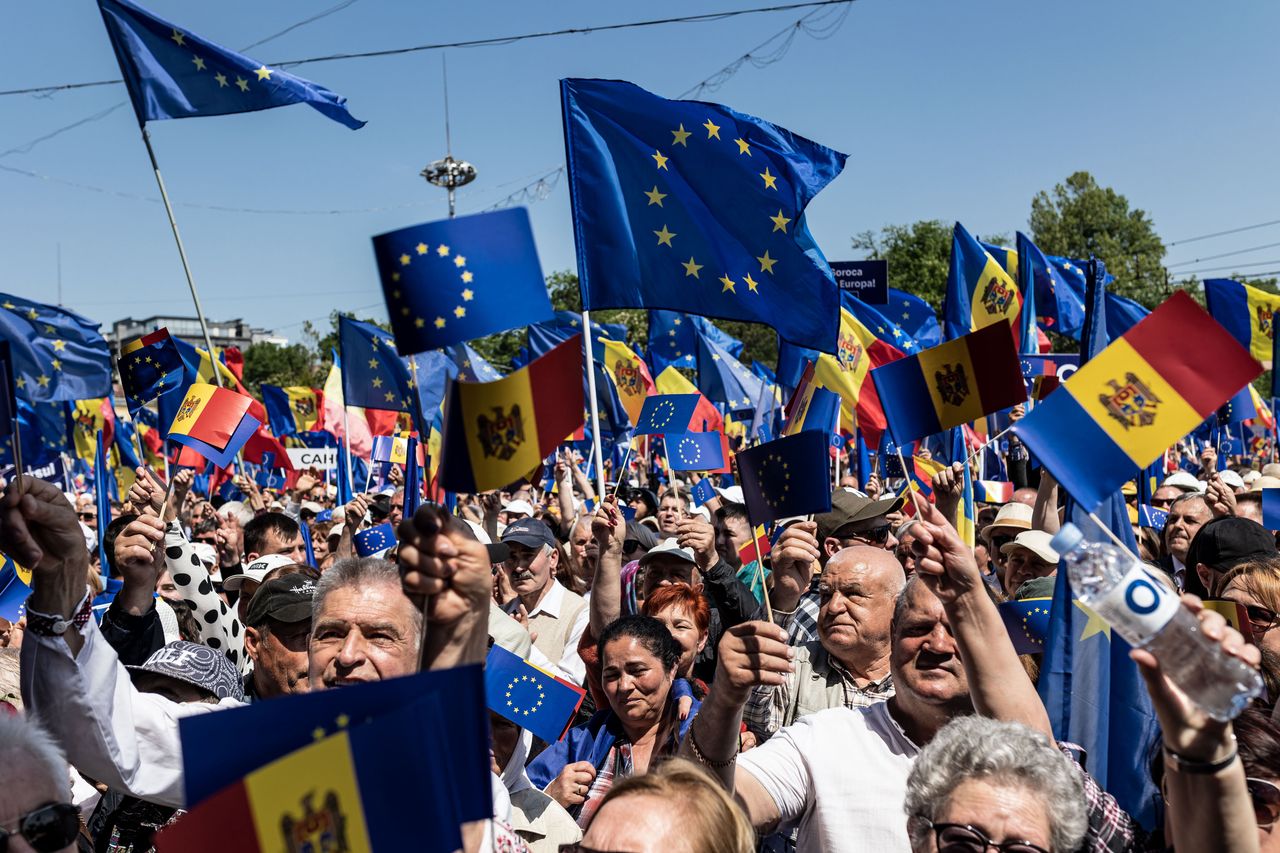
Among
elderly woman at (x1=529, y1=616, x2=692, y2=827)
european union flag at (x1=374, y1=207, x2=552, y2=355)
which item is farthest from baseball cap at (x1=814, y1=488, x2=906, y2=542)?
european union flag at (x1=374, y1=207, x2=552, y2=355)

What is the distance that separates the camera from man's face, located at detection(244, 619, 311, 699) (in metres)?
3.99

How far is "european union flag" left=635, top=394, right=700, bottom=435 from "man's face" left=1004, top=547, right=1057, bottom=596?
4184mm

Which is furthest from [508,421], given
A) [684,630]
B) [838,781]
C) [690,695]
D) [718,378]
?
[718,378]

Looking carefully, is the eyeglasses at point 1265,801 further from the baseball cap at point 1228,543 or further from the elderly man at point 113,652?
the baseball cap at point 1228,543

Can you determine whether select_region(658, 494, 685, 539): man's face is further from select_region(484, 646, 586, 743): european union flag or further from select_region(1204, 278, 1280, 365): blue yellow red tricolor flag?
select_region(1204, 278, 1280, 365): blue yellow red tricolor flag

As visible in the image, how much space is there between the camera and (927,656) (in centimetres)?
329

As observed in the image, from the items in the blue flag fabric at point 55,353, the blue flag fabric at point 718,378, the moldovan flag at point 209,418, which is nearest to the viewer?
the moldovan flag at point 209,418

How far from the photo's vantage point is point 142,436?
20.5 m

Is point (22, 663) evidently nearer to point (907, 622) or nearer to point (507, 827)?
point (507, 827)

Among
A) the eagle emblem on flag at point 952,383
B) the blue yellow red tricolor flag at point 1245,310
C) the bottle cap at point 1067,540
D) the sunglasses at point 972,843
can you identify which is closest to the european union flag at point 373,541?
the eagle emblem on flag at point 952,383

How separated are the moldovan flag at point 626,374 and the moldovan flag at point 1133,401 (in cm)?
984

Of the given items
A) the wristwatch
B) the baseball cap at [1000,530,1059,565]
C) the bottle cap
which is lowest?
the baseball cap at [1000,530,1059,565]

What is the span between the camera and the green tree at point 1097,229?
58375 millimetres

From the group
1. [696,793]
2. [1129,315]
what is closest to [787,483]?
[696,793]
